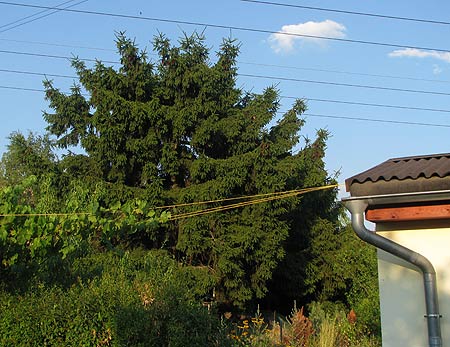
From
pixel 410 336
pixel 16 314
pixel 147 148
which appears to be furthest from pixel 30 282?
pixel 147 148

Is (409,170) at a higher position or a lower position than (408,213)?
higher

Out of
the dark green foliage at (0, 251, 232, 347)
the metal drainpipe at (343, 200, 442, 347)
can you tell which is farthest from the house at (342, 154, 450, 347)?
the dark green foliage at (0, 251, 232, 347)

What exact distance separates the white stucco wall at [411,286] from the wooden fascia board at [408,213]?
19 centimetres

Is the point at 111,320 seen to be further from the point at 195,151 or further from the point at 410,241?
the point at 195,151

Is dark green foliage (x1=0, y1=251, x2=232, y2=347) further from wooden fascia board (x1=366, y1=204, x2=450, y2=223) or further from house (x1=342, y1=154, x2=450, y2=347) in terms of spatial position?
wooden fascia board (x1=366, y1=204, x2=450, y2=223)

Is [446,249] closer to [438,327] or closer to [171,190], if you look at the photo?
[438,327]

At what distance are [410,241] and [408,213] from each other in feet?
1.00

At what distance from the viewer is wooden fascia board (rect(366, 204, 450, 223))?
4664 mm

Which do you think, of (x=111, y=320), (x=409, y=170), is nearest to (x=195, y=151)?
(x=111, y=320)

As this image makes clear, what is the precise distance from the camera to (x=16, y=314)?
27.0 feet

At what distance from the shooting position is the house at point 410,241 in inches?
183

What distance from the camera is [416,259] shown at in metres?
4.73

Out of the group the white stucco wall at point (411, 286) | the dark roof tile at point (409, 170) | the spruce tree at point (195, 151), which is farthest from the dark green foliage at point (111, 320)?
the spruce tree at point (195, 151)

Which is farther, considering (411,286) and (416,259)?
(411,286)
